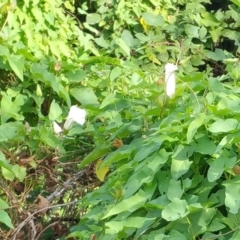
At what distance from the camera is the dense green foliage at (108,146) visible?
1545 millimetres

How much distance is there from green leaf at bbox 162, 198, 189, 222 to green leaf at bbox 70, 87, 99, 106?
4.10ft

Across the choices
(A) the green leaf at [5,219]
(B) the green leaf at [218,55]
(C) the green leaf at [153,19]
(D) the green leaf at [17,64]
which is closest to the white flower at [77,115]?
(D) the green leaf at [17,64]

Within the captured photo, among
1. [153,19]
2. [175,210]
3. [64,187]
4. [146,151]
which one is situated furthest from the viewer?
[153,19]

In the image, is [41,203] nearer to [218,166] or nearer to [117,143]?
[117,143]

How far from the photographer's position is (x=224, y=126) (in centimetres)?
156

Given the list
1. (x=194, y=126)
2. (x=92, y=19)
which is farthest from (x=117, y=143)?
(x=92, y=19)

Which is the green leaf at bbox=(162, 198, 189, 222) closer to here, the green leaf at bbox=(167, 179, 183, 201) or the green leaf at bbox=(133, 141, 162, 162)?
the green leaf at bbox=(167, 179, 183, 201)

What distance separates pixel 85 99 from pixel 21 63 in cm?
31

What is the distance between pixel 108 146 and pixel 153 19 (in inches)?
103

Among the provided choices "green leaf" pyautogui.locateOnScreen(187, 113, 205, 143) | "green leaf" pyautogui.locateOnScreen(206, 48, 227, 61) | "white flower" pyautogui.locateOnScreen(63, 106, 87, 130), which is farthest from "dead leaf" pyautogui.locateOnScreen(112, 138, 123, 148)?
"green leaf" pyautogui.locateOnScreen(206, 48, 227, 61)

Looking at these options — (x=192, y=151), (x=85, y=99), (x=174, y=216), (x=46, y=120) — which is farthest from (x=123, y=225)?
(x=85, y=99)

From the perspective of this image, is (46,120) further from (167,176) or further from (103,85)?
(167,176)

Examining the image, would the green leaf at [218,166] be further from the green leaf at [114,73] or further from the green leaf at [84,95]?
the green leaf at [84,95]

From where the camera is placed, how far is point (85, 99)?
2.68 metres
